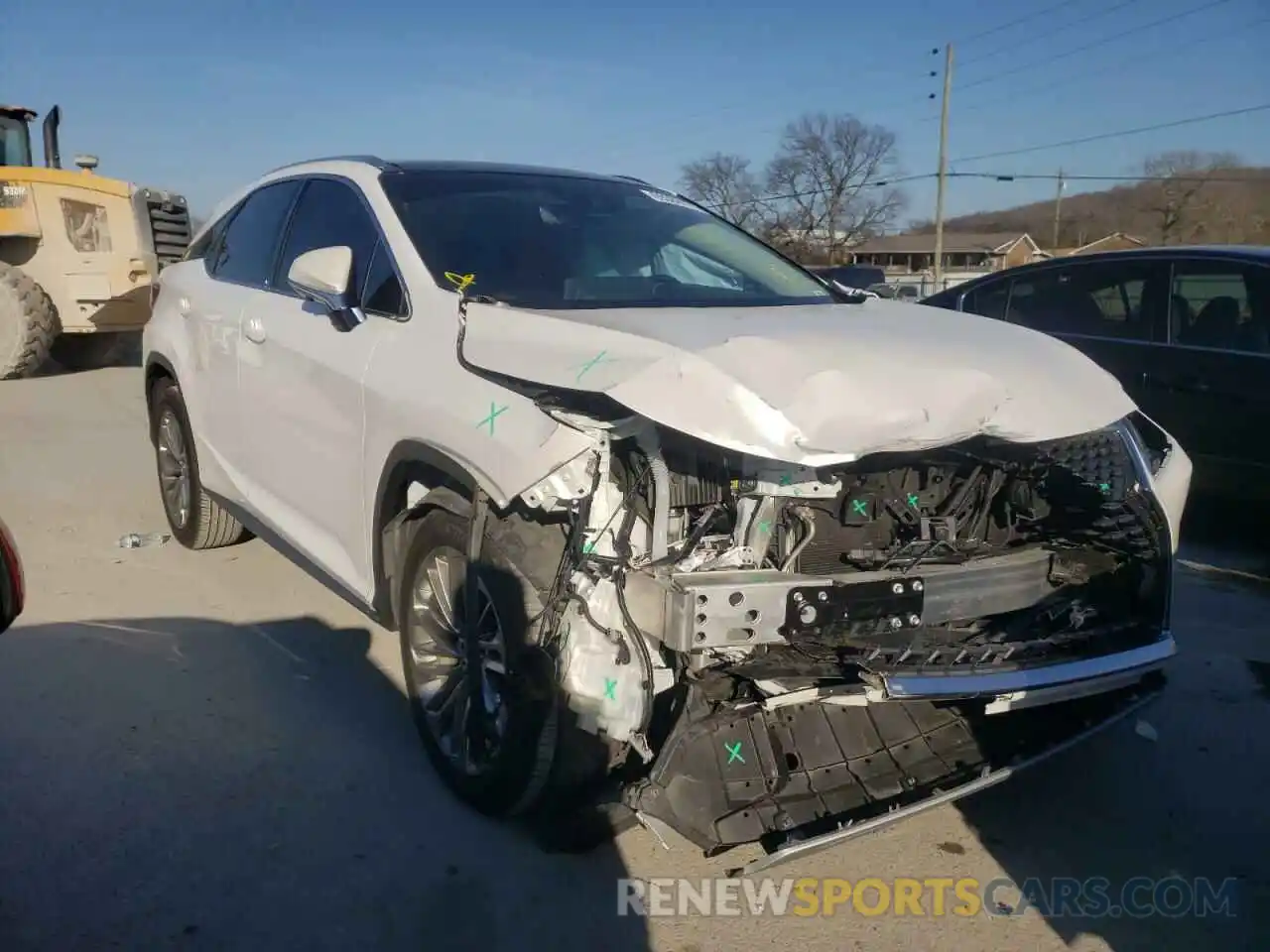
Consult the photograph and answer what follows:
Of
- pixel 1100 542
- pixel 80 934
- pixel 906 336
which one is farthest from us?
pixel 1100 542

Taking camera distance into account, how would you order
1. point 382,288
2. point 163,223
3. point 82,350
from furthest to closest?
point 82,350, point 163,223, point 382,288

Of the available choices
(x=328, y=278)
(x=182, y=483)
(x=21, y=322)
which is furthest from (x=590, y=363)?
(x=21, y=322)

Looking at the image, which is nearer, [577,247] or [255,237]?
[577,247]

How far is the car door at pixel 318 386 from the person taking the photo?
11.6 ft

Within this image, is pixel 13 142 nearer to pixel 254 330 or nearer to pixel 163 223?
pixel 163 223

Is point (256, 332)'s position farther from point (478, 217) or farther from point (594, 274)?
Answer: point (594, 274)

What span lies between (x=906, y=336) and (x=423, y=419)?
1.35 m

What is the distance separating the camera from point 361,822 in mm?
3133

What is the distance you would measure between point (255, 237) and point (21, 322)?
8784 mm

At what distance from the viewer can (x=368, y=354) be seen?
343 centimetres

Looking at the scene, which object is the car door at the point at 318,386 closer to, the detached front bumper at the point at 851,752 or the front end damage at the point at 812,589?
the front end damage at the point at 812,589

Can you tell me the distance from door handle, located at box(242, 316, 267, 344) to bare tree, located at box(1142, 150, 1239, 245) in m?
47.5

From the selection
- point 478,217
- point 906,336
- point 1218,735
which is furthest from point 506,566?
point 1218,735

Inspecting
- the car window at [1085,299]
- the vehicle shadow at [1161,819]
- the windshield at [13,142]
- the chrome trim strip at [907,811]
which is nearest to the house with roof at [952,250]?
the windshield at [13,142]
